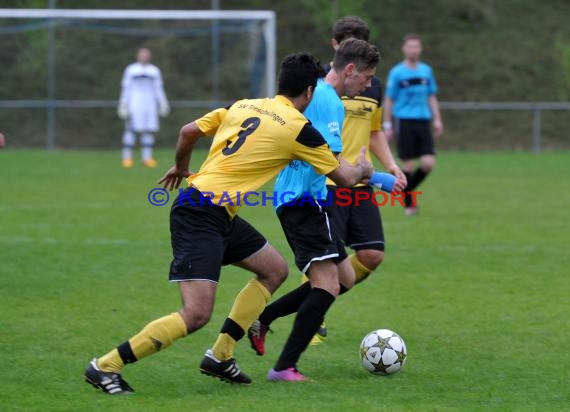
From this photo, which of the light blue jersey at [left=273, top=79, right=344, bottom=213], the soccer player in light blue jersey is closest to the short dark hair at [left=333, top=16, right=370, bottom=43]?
the soccer player in light blue jersey

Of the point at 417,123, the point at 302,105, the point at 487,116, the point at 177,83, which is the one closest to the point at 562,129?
the point at 487,116

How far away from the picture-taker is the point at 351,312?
24.9 ft

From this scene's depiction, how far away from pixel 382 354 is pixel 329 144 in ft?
3.97

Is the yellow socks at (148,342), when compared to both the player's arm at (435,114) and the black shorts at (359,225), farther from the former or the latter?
the player's arm at (435,114)

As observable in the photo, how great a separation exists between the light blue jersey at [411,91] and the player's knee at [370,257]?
277 inches

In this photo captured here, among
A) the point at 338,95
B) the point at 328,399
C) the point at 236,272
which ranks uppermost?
the point at 338,95

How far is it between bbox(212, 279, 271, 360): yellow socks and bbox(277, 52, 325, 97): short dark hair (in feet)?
3.68

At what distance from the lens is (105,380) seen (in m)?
5.24

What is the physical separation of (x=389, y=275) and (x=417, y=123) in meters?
5.07

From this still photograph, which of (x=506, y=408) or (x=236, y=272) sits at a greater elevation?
(x=506, y=408)

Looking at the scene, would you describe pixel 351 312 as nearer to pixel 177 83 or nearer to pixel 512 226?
pixel 512 226

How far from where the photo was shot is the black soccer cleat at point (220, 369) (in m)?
5.50

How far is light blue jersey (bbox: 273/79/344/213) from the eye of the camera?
229 inches

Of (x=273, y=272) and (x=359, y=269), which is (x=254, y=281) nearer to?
(x=273, y=272)
